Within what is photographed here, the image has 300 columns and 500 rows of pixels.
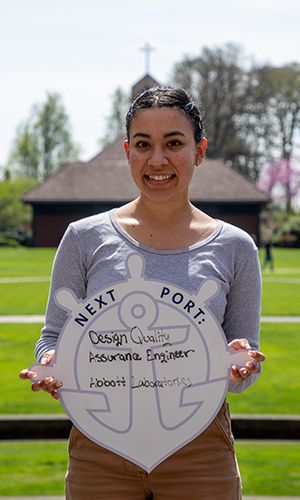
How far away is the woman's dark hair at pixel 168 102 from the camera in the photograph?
1832mm

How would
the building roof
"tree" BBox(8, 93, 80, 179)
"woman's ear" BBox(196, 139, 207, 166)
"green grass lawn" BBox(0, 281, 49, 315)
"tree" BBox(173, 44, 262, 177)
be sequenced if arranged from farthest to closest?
"tree" BBox(8, 93, 80, 179) < "tree" BBox(173, 44, 262, 177) < the building roof < "green grass lawn" BBox(0, 281, 49, 315) < "woman's ear" BBox(196, 139, 207, 166)

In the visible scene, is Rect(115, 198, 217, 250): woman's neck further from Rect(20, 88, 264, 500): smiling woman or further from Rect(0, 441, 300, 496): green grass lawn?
Rect(0, 441, 300, 496): green grass lawn

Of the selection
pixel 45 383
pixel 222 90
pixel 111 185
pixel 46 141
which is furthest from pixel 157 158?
pixel 46 141

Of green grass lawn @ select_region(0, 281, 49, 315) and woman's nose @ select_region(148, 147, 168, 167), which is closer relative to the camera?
woman's nose @ select_region(148, 147, 168, 167)

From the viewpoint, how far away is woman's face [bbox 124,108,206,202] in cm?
181

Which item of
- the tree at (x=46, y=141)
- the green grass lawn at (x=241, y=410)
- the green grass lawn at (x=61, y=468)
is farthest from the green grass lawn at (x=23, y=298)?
the tree at (x=46, y=141)

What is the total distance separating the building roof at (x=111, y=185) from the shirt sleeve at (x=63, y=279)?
32743mm

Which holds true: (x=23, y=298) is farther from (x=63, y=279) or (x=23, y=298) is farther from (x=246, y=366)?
(x=246, y=366)

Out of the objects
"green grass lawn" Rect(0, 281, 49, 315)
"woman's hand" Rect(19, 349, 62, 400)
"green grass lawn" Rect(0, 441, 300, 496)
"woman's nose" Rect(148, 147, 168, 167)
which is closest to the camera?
"woman's hand" Rect(19, 349, 62, 400)

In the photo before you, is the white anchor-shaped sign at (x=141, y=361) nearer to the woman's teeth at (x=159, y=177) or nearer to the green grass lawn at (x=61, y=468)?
the woman's teeth at (x=159, y=177)

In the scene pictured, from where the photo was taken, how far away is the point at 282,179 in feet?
158

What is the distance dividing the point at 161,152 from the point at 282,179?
157 ft

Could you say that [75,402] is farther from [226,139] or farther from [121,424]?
[226,139]

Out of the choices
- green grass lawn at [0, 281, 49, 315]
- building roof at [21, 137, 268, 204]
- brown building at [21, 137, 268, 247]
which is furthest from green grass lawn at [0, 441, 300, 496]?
A: brown building at [21, 137, 268, 247]
